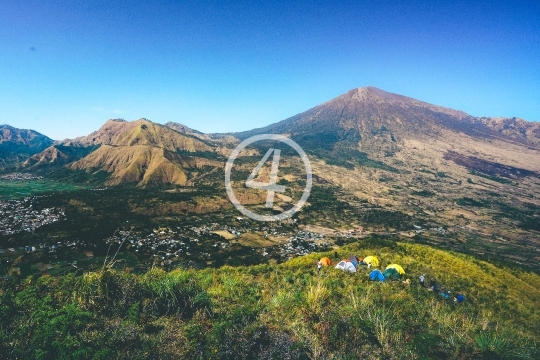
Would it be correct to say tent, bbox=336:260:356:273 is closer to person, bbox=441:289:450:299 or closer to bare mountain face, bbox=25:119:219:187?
person, bbox=441:289:450:299

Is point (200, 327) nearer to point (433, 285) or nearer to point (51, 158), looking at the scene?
point (433, 285)

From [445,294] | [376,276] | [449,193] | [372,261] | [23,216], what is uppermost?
[376,276]

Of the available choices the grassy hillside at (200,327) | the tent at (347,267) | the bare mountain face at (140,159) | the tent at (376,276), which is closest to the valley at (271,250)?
the grassy hillside at (200,327)

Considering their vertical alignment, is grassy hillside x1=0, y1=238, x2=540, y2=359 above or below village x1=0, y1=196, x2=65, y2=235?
above

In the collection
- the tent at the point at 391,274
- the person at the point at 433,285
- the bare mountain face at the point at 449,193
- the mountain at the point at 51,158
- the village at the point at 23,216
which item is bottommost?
the bare mountain face at the point at 449,193

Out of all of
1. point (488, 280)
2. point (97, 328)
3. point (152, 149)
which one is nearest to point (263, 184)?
point (152, 149)

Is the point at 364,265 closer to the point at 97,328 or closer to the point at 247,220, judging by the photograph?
the point at 97,328

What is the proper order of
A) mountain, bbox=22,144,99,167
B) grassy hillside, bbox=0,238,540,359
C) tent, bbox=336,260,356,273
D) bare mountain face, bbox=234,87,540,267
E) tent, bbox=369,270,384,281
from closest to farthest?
1. grassy hillside, bbox=0,238,540,359
2. tent, bbox=369,270,384,281
3. tent, bbox=336,260,356,273
4. bare mountain face, bbox=234,87,540,267
5. mountain, bbox=22,144,99,167

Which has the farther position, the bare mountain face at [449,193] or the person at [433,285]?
the bare mountain face at [449,193]

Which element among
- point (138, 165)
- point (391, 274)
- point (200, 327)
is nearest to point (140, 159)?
point (138, 165)

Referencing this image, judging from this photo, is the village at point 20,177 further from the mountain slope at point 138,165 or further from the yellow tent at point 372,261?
the yellow tent at point 372,261

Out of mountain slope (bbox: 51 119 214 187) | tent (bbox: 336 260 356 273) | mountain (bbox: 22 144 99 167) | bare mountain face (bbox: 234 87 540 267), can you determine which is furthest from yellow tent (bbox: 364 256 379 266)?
mountain (bbox: 22 144 99 167)
